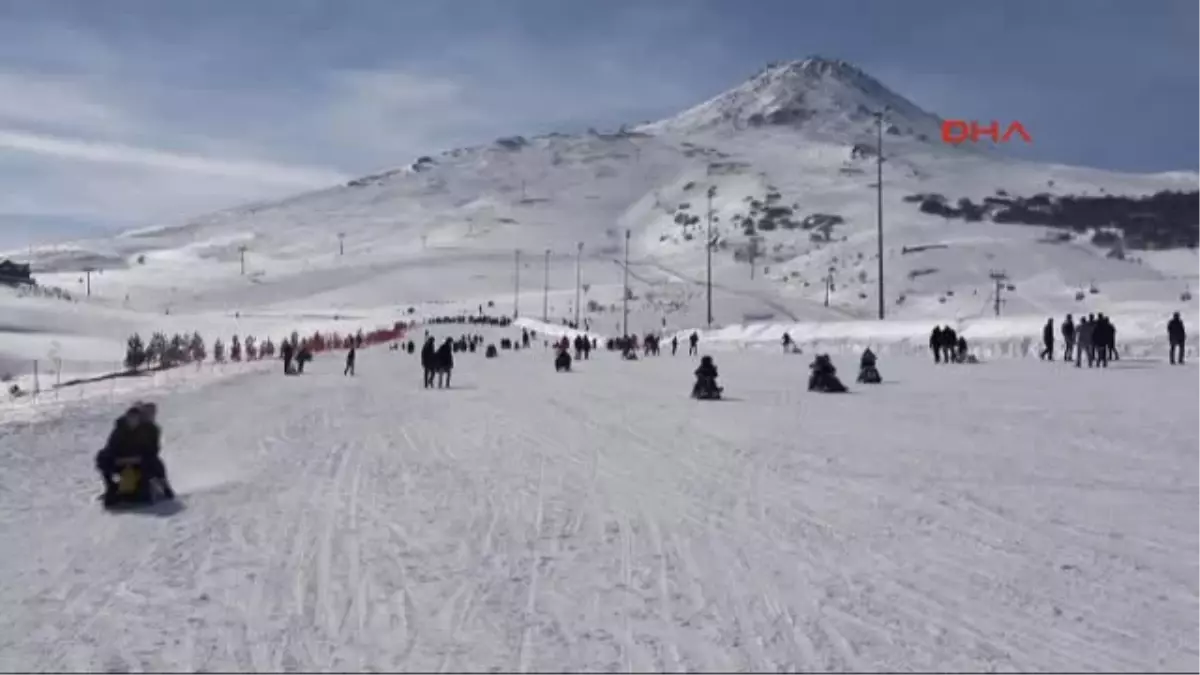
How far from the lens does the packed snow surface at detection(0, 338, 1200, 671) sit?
22.4ft

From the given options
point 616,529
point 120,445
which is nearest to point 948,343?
point 616,529

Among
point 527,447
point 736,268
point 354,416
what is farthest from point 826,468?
point 736,268

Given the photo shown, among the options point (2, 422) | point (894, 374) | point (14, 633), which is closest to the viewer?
point (14, 633)

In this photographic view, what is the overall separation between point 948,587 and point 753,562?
1.48 meters

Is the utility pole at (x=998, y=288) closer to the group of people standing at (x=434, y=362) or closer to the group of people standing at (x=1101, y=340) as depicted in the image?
the group of people standing at (x=1101, y=340)

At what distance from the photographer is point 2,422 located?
65.5ft

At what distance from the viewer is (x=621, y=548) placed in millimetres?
9438

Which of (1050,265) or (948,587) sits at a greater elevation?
(1050,265)

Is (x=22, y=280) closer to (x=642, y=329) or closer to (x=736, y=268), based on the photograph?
(x=642, y=329)

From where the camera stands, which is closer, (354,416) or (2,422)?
(2,422)

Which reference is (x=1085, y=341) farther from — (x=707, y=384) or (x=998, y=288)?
(x=998, y=288)

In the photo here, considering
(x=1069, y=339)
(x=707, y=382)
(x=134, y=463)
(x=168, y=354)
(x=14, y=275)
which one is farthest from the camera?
(x=14, y=275)

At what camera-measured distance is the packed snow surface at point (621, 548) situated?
6.83 metres

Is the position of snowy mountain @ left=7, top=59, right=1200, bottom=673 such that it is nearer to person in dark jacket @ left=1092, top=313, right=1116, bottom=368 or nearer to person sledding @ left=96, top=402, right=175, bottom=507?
person sledding @ left=96, top=402, right=175, bottom=507
